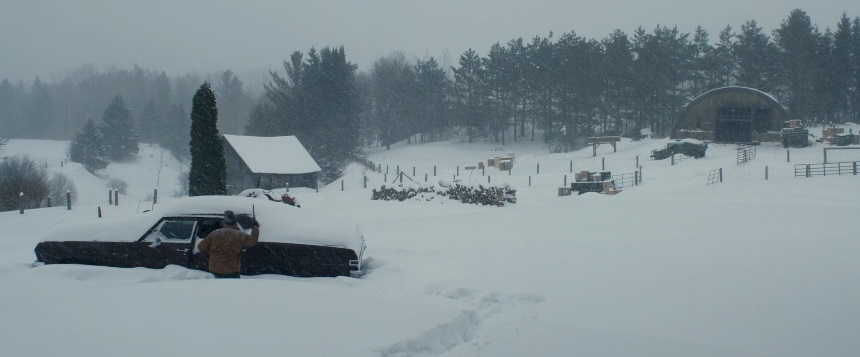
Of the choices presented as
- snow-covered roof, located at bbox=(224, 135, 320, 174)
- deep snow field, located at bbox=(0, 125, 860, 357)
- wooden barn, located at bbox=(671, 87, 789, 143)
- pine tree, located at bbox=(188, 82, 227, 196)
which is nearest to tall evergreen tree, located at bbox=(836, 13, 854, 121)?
wooden barn, located at bbox=(671, 87, 789, 143)

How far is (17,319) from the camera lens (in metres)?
5.59

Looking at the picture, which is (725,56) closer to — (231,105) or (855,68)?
(855,68)

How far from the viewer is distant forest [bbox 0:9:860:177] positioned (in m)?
62.9

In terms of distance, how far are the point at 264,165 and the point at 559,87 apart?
137ft

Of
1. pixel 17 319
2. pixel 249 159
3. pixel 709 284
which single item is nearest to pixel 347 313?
pixel 17 319

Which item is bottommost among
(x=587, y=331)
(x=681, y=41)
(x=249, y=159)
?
(x=587, y=331)

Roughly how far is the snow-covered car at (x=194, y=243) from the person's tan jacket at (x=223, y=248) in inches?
22.2

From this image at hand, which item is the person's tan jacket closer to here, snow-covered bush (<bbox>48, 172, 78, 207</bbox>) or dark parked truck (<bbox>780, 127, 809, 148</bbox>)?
snow-covered bush (<bbox>48, 172, 78, 207</bbox>)

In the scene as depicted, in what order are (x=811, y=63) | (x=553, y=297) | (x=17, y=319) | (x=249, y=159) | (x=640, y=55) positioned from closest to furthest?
1. (x=17, y=319)
2. (x=553, y=297)
3. (x=249, y=159)
4. (x=811, y=63)
5. (x=640, y=55)

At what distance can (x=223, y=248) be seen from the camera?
8234 millimetres

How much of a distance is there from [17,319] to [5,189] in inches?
1301

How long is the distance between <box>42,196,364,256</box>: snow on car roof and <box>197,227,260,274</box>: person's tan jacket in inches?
24.1

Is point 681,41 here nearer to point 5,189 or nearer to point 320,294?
point 5,189

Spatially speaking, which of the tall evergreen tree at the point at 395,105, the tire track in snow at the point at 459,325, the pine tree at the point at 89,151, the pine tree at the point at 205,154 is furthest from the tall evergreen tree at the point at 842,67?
the pine tree at the point at 89,151
